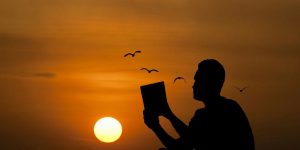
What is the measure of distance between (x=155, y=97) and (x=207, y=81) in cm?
74

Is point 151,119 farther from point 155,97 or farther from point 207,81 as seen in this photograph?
point 207,81

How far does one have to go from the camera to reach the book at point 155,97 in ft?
43.2

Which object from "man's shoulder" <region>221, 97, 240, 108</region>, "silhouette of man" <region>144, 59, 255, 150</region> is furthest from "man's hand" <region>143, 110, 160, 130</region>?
"man's shoulder" <region>221, 97, 240, 108</region>

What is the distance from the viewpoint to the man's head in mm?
13461

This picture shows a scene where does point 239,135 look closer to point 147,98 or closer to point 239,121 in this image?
point 239,121

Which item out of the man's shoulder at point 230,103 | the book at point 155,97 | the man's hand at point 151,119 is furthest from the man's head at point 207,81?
the man's hand at point 151,119

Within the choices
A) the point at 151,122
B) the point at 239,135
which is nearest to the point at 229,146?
the point at 239,135

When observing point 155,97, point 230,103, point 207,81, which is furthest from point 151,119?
point 230,103

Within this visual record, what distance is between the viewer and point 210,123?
526 inches

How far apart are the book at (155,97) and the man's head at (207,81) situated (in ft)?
1.49

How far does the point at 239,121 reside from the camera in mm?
13281

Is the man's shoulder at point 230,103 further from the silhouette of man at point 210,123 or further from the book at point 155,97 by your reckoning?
the book at point 155,97

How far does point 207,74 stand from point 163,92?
2.20 ft

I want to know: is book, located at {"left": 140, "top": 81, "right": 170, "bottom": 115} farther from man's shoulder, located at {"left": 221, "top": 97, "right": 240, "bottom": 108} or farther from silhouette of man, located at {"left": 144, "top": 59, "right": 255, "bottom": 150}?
man's shoulder, located at {"left": 221, "top": 97, "right": 240, "bottom": 108}
